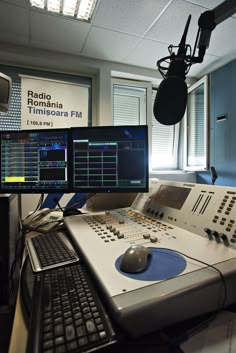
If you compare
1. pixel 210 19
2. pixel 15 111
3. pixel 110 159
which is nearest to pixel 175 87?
pixel 210 19

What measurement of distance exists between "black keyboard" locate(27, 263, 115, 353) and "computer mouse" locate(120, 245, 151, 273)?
97mm

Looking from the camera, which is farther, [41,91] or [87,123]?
[87,123]

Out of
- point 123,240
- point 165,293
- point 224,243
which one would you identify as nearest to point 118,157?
point 123,240

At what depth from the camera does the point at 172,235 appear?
780 mm

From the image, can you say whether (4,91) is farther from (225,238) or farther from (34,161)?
(225,238)

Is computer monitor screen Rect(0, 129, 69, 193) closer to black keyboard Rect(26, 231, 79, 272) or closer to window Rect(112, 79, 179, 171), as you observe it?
black keyboard Rect(26, 231, 79, 272)

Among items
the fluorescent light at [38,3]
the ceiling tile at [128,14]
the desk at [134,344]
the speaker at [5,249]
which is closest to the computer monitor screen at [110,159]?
the speaker at [5,249]

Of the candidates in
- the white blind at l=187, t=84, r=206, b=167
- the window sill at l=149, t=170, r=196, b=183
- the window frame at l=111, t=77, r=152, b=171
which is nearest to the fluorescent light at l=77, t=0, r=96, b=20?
the window frame at l=111, t=77, r=152, b=171

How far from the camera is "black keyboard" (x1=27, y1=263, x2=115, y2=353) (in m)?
0.39

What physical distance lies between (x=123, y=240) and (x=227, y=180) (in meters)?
2.47

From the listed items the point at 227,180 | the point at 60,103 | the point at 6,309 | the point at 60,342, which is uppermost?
the point at 60,103

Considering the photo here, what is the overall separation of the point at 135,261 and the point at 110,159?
→ 0.74 m

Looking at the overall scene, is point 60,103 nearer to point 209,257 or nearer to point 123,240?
point 123,240

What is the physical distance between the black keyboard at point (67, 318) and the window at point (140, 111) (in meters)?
2.81
